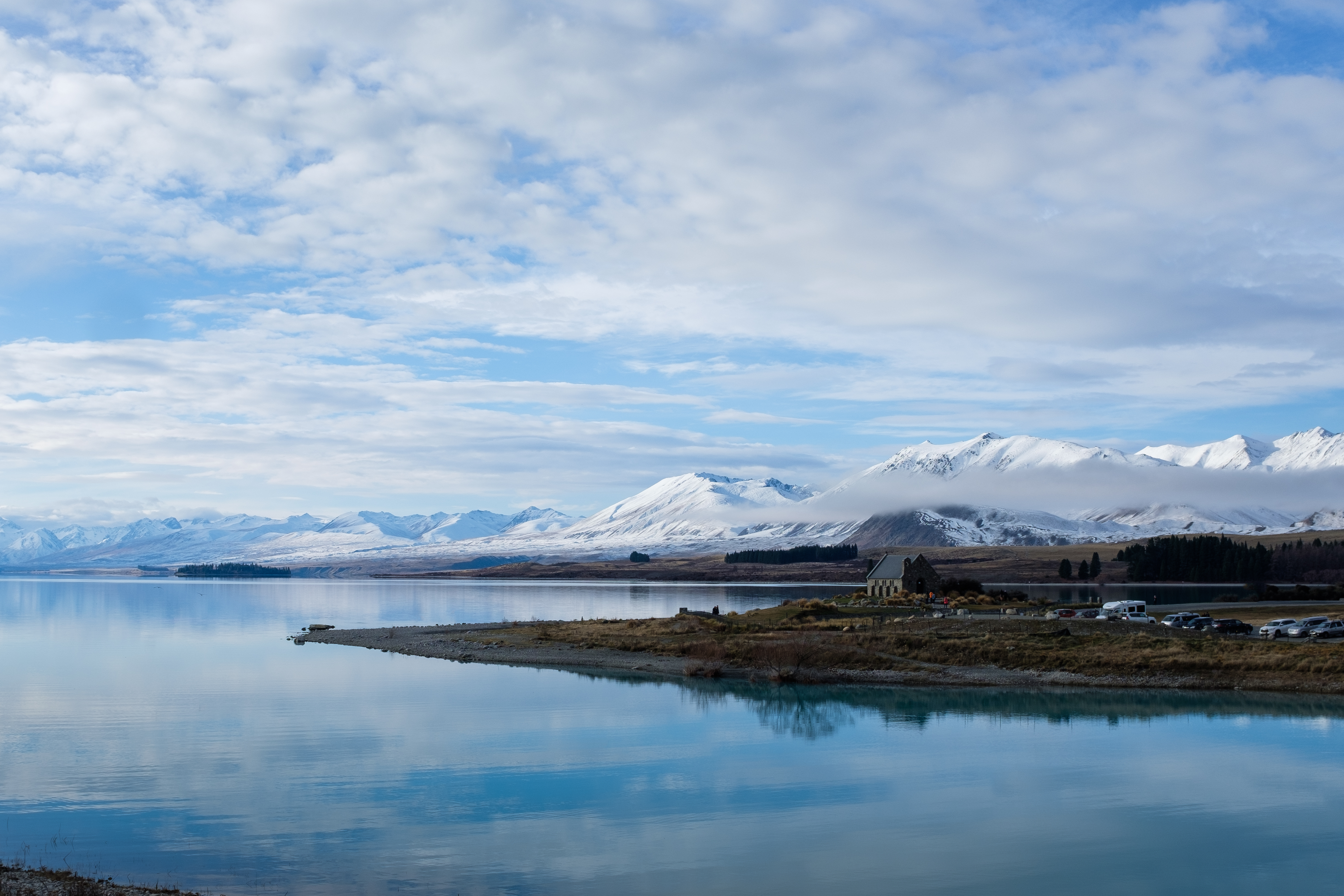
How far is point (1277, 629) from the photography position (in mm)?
54094

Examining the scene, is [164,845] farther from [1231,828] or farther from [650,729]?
[1231,828]

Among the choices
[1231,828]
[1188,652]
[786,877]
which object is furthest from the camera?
[1188,652]

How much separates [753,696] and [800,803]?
18378mm

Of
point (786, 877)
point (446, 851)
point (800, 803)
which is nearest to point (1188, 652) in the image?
point (800, 803)

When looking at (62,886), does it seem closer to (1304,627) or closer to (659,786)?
(659,786)

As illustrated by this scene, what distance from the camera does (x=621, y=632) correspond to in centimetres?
6469

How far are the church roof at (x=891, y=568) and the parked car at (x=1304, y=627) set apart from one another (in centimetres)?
4877

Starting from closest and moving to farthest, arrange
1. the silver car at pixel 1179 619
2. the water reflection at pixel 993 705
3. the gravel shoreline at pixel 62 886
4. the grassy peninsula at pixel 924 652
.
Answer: the gravel shoreline at pixel 62 886 → the water reflection at pixel 993 705 → the grassy peninsula at pixel 924 652 → the silver car at pixel 1179 619

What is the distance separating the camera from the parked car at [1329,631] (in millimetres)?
52000

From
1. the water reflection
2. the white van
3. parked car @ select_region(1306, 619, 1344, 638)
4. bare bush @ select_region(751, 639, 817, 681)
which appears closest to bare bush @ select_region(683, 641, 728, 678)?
bare bush @ select_region(751, 639, 817, 681)

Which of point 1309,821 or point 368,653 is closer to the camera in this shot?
point 1309,821

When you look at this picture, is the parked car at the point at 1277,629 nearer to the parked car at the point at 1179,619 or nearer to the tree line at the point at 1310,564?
the parked car at the point at 1179,619

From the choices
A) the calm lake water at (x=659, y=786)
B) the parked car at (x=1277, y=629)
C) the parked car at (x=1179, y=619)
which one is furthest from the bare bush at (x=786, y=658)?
the parked car at (x=1277, y=629)

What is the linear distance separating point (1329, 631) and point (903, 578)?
5042 centimetres
